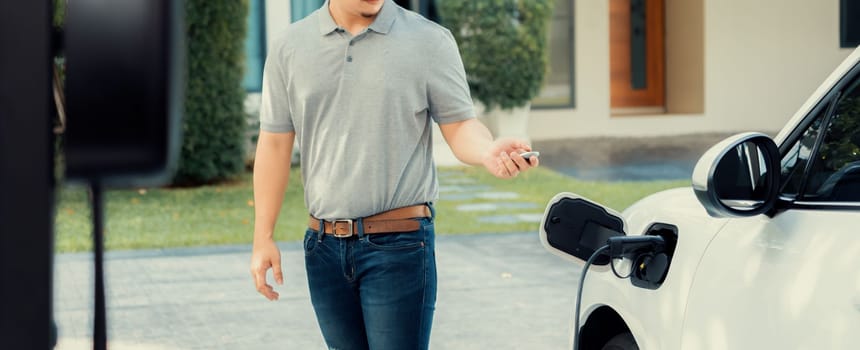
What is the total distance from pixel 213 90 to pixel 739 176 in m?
12.4

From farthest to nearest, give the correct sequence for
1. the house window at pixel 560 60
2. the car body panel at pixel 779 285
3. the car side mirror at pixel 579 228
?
the house window at pixel 560 60, the car side mirror at pixel 579 228, the car body panel at pixel 779 285

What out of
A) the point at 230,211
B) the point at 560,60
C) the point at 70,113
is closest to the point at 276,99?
the point at 70,113

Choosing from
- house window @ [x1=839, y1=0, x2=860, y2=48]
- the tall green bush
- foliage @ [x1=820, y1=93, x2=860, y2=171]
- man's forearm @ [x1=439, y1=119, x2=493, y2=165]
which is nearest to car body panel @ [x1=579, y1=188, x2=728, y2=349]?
foliage @ [x1=820, y1=93, x2=860, y2=171]

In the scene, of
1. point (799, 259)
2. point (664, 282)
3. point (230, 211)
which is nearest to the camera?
point (799, 259)

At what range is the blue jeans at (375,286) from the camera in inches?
140

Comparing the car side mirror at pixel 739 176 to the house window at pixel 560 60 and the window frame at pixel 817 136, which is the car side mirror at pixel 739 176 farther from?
the house window at pixel 560 60

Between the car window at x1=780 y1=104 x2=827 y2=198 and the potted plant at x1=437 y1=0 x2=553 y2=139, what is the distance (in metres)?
14.6

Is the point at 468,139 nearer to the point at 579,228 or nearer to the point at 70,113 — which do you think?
the point at 579,228

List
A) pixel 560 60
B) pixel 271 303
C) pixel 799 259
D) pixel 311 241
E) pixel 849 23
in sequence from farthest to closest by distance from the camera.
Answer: pixel 560 60
pixel 849 23
pixel 271 303
pixel 311 241
pixel 799 259

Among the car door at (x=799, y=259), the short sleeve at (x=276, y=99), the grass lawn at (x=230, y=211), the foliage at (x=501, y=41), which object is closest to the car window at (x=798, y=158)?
the car door at (x=799, y=259)

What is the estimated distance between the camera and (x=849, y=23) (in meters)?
19.2

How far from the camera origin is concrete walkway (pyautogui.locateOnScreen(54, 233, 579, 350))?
725cm

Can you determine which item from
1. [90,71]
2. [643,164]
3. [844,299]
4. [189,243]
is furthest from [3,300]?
[643,164]

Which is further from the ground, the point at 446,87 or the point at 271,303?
the point at 446,87
